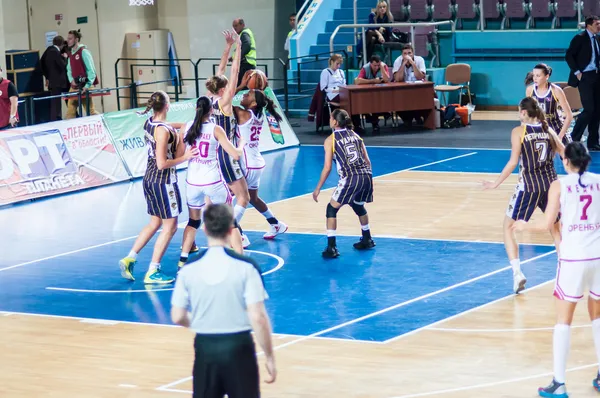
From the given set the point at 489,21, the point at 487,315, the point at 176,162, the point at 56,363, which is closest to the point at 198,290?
the point at 56,363

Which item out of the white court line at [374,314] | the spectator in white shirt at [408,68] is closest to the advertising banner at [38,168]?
the spectator in white shirt at [408,68]

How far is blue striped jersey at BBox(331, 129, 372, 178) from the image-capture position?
12.0 metres

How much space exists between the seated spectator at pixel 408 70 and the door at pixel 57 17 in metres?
7.61

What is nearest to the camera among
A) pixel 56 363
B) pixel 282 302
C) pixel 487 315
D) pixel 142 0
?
pixel 56 363

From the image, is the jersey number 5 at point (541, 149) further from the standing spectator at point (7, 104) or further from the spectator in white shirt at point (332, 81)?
the spectator in white shirt at point (332, 81)

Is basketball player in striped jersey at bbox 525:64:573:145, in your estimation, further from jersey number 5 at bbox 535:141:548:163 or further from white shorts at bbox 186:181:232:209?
white shorts at bbox 186:181:232:209

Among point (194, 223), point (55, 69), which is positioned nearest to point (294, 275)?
point (194, 223)

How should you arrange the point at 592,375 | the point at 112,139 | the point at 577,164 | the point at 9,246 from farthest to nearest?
1. the point at 112,139
2. the point at 9,246
3. the point at 592,375
4. the point at 577,164

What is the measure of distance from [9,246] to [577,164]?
8218 mm

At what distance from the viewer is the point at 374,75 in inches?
902

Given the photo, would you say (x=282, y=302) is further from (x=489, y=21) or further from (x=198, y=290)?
(x=489, y=21)

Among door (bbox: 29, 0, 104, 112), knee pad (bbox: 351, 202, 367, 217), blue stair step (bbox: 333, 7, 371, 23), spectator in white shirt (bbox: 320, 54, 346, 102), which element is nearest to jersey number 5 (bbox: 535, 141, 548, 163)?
knee pad (bbox: 351, 202, 367, 217)

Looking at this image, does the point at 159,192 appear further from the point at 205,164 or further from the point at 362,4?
the point at 362,4

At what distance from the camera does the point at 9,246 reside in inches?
533
